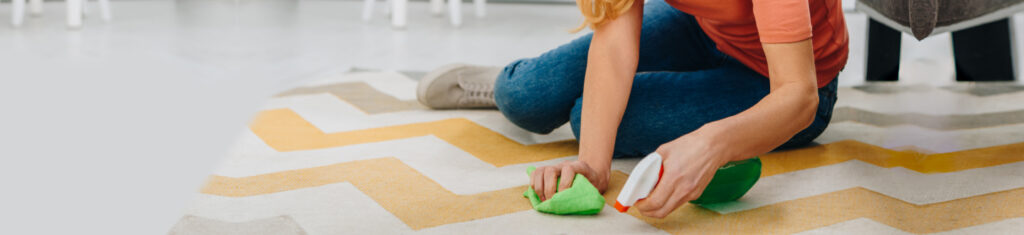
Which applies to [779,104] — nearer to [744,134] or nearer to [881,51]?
[744,134]

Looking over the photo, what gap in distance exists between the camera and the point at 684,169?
62 cm

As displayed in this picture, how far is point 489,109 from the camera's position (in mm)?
1264

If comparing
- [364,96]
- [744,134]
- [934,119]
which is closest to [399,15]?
[364,96]


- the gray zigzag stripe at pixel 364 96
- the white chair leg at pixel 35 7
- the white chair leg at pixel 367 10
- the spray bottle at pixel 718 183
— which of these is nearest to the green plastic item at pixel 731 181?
the spray bottle at pixel 718 183

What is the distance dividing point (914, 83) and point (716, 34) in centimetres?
83

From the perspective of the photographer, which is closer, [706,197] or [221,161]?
[706,197]

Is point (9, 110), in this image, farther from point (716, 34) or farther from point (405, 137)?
point (716, 34)

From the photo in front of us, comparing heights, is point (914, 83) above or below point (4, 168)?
below

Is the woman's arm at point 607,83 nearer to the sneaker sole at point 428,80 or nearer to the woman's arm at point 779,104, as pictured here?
the woman's arm at point 779,104

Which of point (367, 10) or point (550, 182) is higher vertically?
point (550, 182)

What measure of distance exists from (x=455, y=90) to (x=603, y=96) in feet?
1.70

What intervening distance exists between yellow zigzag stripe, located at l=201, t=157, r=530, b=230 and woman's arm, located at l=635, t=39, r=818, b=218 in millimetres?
165

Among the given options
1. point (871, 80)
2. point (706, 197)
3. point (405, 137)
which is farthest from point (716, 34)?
point (871, 80)

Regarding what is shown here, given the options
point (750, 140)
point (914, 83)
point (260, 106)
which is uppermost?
point (750, 140)
